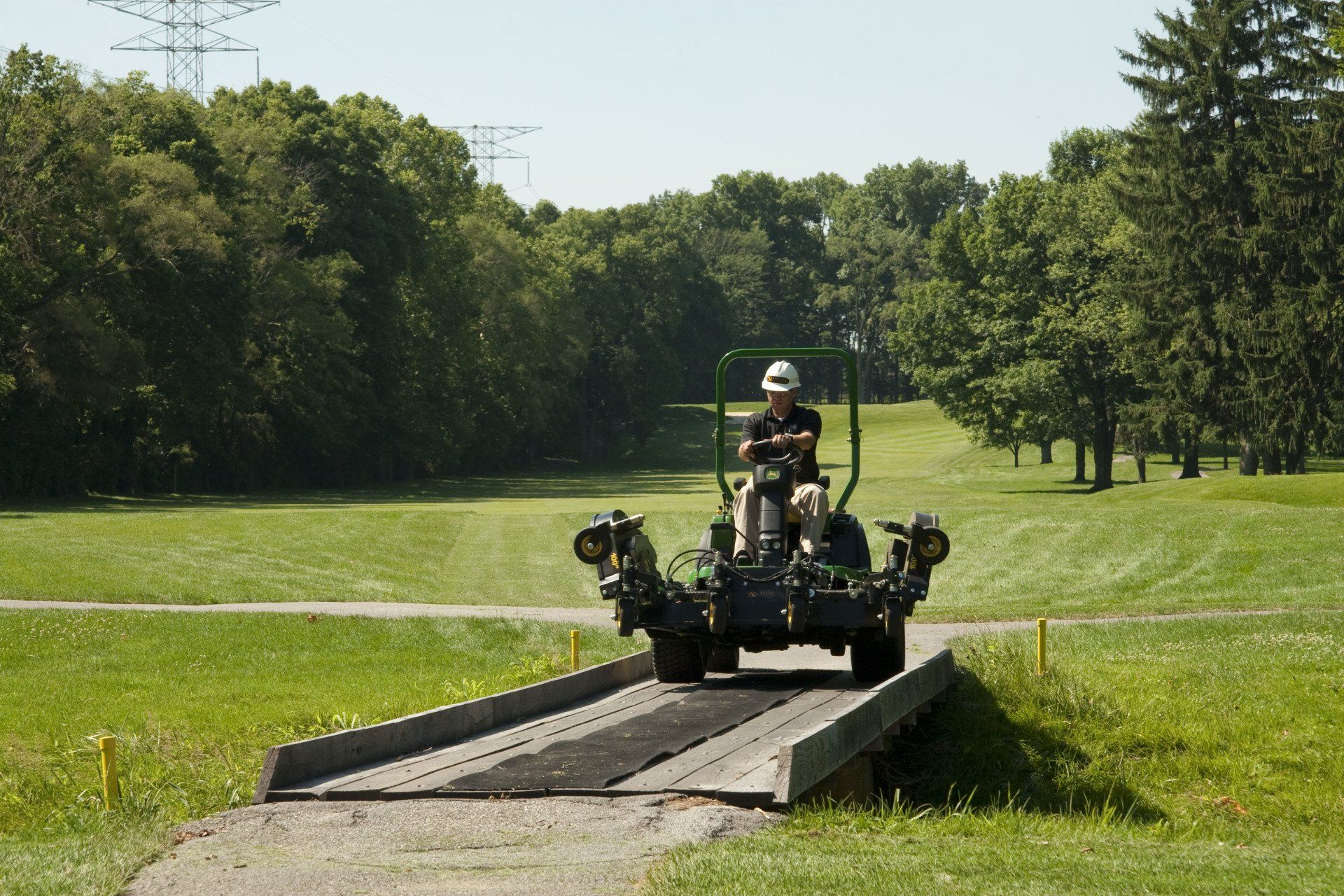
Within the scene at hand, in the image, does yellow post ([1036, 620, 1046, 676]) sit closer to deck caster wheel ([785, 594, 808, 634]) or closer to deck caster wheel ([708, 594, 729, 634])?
deck caster wheel ([785, 594, 808, 634])

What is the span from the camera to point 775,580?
10.3 m

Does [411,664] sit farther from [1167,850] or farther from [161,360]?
[161,360]

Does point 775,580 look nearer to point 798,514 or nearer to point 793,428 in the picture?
point 798,514

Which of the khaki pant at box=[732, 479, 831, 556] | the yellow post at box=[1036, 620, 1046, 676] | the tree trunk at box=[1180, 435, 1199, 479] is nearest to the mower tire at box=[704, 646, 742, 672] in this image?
the khaki pant at box=[732, 479, 831, 556]

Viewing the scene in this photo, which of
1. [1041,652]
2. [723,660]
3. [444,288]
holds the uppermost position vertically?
[444,288]

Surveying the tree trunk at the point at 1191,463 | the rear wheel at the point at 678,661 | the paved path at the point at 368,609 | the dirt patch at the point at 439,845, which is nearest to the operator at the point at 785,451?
the rear wheel at the point at 678,661

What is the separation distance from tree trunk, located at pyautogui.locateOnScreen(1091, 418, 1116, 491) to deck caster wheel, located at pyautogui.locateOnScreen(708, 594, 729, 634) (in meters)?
46.4

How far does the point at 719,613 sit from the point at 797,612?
1.84 ft

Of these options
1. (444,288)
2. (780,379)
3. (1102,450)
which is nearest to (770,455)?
(780,379)

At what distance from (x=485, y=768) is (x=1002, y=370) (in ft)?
158

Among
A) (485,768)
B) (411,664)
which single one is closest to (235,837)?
(485,768)

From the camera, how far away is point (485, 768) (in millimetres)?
8320

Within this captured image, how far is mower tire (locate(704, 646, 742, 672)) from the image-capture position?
516 inches

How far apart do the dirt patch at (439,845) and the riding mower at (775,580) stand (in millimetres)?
2946
